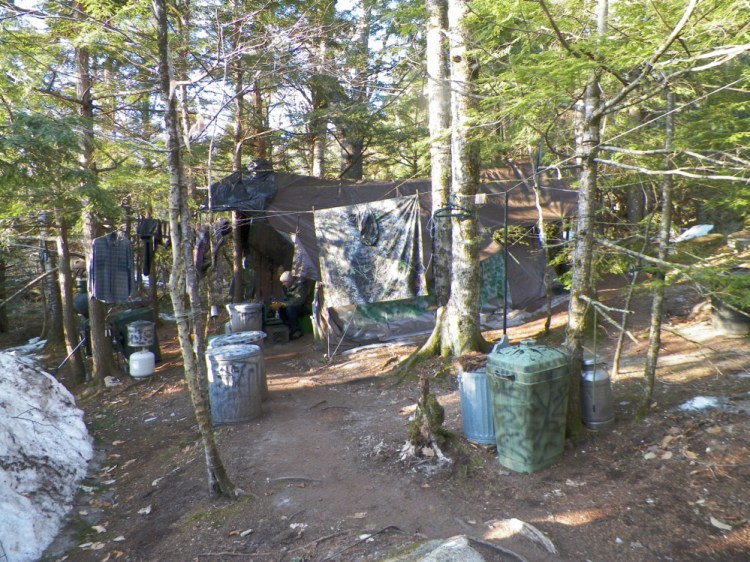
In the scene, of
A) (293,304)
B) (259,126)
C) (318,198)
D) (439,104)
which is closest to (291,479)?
(439,104)

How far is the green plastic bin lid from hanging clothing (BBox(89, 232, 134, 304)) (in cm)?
664

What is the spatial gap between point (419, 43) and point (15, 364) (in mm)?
10377

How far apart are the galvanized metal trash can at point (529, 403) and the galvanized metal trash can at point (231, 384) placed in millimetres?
3268

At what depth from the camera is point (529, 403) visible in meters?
4.38

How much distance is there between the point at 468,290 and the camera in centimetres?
752

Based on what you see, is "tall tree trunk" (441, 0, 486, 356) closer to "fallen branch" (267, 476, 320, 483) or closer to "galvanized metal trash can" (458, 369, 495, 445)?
"galvanized metal trash can" (458, 369, 495, 445)

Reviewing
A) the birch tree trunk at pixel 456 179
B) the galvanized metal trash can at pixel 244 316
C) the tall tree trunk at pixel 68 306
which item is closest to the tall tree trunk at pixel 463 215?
the birch tree trunk at pixel 456 179

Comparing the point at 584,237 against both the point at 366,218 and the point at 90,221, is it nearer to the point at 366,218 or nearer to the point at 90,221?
the point at 366,218

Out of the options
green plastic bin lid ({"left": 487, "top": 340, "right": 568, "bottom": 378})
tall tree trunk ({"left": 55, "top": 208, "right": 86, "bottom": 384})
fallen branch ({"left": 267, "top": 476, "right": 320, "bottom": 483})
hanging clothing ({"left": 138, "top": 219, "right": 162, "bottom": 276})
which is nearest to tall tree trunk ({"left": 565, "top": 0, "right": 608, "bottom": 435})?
green plastic bin lid ({"left": 487, "top": 340, "right": 568, "bottom": 378})

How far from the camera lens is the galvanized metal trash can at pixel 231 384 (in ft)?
21.3

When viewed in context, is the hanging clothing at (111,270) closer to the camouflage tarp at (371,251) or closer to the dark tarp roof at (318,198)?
the dark tarp roof at (318,198)

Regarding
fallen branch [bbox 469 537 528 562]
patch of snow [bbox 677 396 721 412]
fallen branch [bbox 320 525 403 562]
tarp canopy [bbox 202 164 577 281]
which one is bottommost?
fallen branch [bbox 320 525 403 562]

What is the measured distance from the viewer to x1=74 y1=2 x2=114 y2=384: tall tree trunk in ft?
27.4

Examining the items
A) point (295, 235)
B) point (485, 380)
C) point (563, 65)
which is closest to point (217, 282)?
point (295, 235)
